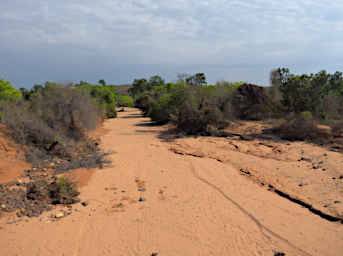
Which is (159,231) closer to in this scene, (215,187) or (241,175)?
(215,187)

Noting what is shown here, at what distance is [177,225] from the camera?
485 cm

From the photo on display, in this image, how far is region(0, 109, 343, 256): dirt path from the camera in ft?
13.6

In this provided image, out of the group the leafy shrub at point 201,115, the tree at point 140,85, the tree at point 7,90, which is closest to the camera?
the leafy shrub at point 201,115

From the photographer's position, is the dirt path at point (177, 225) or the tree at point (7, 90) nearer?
the dirt path at point (177, 225)

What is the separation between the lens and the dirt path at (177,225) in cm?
413

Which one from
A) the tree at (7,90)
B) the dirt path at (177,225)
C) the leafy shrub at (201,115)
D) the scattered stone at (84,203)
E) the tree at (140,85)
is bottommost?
the dirt path at (177,225)

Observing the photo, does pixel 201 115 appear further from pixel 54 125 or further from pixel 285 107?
pixel 54 125

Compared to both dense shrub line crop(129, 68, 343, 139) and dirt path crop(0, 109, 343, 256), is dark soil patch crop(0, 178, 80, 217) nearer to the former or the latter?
dirt path crop(0, 109, 343, 256)

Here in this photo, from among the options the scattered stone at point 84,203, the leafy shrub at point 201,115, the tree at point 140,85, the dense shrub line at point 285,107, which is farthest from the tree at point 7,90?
the tree at point 140,85

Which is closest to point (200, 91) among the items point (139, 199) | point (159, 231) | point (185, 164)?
point (185, 164)

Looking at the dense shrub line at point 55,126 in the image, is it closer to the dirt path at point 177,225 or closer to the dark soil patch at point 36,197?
the dark soil patch at point 36,197

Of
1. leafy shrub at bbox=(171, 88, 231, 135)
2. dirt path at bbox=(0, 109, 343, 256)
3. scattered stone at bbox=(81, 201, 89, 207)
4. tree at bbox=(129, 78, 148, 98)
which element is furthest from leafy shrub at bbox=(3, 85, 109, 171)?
tree at bbox=(129, 78, 148, 98)

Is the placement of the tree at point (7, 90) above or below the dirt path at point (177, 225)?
above

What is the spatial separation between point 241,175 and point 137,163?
3776 millimetres
